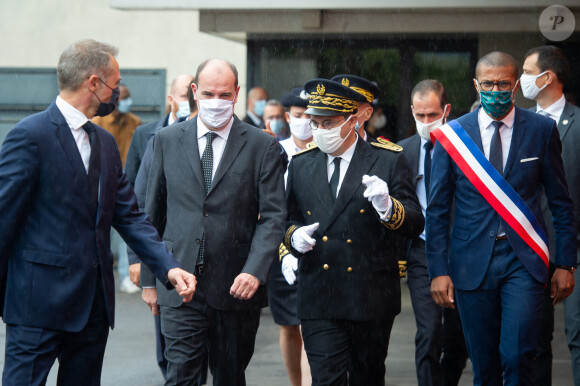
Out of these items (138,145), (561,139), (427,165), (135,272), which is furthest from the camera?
(138,145)

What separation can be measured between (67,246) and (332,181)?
5.38 ft

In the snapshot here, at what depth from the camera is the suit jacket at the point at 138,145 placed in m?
7.93

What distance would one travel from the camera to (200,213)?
5.59 m

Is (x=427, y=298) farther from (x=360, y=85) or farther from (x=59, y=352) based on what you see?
(x=59, y=352)

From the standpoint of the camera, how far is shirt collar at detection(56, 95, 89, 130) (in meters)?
4.71

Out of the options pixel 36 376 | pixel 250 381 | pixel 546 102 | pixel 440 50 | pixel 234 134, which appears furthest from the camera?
pixel 440 50

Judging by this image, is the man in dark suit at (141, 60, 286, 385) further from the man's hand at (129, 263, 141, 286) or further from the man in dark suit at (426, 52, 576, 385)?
the man in dark suit at (426, 52, 576, 385)

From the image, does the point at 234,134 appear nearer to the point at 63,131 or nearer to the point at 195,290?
the point at 195,290

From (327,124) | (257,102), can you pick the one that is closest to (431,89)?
(327,124)

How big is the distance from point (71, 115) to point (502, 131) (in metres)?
2.33

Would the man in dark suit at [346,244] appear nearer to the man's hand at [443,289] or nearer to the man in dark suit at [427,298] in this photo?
the man's hand at [443,289]

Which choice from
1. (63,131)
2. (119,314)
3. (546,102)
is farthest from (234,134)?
(119,314)

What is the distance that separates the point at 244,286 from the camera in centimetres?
539

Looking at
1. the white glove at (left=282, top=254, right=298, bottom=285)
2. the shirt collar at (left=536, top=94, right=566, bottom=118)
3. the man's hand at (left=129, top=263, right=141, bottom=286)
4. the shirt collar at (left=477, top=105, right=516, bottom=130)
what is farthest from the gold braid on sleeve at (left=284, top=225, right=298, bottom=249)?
the shirt collar at (left=536, top=94, right=566, bottom=118)
